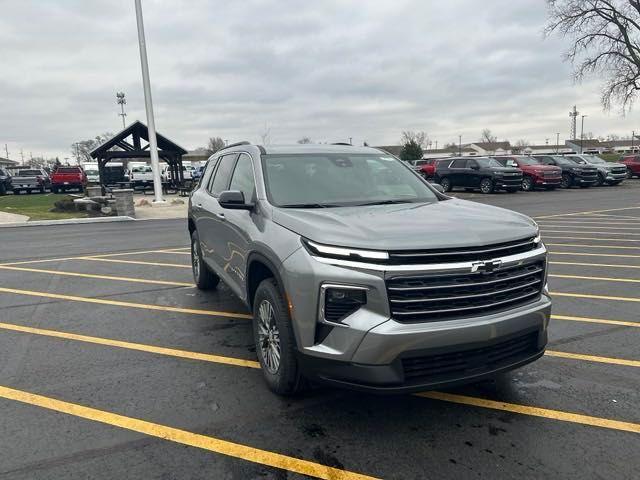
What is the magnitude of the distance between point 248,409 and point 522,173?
24.7 metres

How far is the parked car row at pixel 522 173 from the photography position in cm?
2397

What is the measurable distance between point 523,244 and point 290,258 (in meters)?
1.54

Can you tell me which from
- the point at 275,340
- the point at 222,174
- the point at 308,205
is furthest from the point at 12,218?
the point at 275,340

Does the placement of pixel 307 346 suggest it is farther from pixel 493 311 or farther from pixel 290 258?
pixel 493 311

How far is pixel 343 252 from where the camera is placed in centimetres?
296

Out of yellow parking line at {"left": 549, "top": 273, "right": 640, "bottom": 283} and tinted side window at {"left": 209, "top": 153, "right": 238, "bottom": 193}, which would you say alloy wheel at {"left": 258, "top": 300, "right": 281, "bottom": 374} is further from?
yellow parking line at {"left": 549, "top": 273, "right": 640, "bottom": 283}

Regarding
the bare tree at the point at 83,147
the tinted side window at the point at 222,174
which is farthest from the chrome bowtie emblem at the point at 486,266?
the bare tree at the point at 83,147

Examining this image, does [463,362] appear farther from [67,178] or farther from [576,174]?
[67,178]

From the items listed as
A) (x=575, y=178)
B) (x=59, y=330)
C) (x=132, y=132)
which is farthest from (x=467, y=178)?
(x=59, y=330)

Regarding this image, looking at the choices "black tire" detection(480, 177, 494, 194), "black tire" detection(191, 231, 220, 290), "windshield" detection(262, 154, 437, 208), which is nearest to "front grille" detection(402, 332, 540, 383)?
"windshield" detection(262, 154, 437, 208)

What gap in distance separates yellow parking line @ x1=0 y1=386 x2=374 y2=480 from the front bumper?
1.58 ft

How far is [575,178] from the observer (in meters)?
27.5

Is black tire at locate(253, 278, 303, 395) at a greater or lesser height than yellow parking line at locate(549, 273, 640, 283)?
greater

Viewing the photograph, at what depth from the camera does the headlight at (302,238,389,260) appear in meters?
2.87
